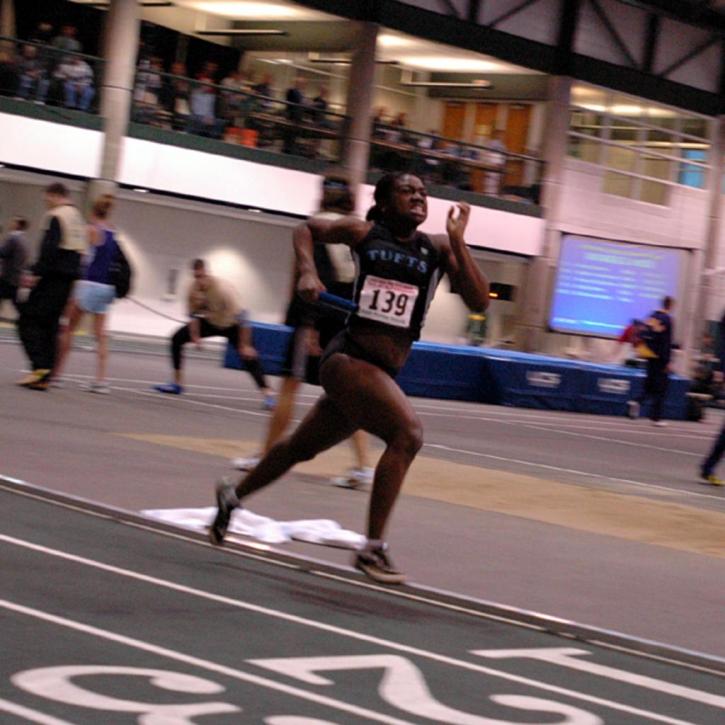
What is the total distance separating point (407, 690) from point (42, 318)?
10.5 meters

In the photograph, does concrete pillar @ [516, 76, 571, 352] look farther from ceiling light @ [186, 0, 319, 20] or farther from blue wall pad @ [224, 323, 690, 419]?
blue wall pad @ [224, 323, 690, 419]

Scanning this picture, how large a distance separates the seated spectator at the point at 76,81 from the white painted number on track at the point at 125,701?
26.3m

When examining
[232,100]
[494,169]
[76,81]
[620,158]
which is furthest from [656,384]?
[620,158]

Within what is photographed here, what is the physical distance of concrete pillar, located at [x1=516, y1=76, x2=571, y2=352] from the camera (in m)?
38.8

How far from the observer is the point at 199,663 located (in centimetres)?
542

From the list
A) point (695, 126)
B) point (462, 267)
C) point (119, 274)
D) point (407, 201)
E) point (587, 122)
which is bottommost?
point (119, 274)

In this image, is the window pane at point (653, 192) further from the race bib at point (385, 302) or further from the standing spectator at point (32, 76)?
the race bib at point (385, 302)

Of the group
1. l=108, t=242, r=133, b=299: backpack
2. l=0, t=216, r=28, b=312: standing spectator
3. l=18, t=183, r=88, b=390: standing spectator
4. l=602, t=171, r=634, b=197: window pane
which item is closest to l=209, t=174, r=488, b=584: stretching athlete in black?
l=18, t=183, r=88, b=390: standing spectator

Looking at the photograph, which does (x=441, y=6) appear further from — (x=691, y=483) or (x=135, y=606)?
(x=135, y=606)

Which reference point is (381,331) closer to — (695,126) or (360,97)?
(360,97)

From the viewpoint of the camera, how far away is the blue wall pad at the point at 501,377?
23.7 meters

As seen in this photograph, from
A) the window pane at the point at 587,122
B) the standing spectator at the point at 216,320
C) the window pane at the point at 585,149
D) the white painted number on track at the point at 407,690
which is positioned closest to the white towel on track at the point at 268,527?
the white painted number on track at the point at 407,690

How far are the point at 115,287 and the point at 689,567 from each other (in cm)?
833

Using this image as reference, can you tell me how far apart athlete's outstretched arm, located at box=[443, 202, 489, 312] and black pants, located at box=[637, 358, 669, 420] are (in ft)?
56.4
